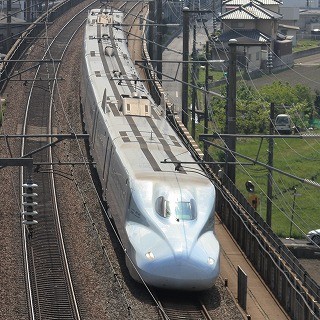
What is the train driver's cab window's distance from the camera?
85.0 feet

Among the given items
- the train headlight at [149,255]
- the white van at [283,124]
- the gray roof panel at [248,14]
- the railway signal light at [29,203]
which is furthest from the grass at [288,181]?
the gray roof panel at [248,14]

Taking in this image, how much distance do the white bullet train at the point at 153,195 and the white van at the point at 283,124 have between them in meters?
28.2

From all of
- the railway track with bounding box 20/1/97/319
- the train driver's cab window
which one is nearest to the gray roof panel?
the railway track with bounding box 20/1/97/319

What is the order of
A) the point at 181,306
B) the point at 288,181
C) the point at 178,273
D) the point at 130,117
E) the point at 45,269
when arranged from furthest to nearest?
the point at 288,181
the point at 130,117
the point at 45,269
the point at 181,306
the point at 178,273

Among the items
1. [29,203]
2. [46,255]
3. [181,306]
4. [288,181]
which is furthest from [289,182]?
[181,306]

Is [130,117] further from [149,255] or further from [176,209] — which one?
[149,255]

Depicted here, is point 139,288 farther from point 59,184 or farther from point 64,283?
point 59,184

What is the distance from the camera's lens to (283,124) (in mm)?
64812

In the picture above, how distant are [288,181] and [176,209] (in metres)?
30.5

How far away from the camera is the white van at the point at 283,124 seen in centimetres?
6359

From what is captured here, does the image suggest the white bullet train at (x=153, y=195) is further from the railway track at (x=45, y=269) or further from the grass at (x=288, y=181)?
the grass at (x=288, y=181)

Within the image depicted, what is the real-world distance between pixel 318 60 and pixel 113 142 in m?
64.8

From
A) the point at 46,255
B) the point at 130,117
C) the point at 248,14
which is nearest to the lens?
the point at 46,255

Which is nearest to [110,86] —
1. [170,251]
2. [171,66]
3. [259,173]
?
[170,251]
